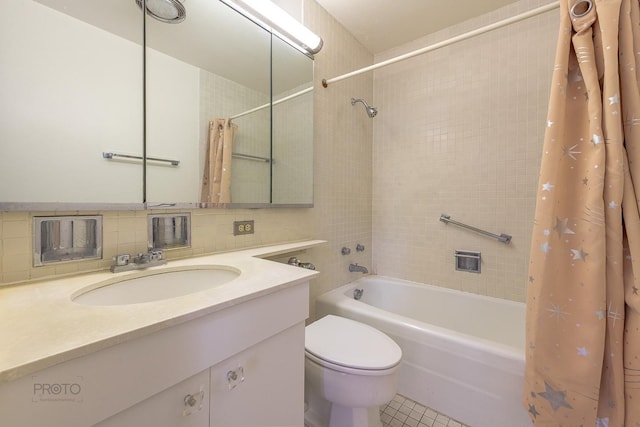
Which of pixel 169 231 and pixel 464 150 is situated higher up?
pixel 464 150

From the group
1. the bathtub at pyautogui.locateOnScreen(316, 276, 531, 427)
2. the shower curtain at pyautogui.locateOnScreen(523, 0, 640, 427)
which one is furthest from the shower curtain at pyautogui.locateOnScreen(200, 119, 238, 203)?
the shower curtain at pyautogui.locateOnScreen(523, 0, 640, 427)

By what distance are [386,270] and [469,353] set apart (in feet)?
3.31

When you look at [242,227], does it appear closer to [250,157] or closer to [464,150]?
[250,157]

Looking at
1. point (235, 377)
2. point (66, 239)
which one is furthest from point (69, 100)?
point (235, 377)

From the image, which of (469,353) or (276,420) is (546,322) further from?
(276,420)

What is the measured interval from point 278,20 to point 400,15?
0.92m

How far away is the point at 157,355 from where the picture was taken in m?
0.51

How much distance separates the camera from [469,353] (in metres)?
1.20

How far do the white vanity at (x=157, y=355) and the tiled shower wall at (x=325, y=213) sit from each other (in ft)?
0.52

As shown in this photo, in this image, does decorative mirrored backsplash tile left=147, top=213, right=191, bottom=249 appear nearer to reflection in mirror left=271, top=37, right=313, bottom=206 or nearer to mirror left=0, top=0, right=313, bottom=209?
mirror left=0, top=0, right=313, bottom=209

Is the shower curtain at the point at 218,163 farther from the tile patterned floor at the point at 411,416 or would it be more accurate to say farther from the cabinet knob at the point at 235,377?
the tile patterned floor at the point at 411,416

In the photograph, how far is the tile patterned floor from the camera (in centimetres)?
130

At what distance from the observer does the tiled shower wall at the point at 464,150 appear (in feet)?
5.28

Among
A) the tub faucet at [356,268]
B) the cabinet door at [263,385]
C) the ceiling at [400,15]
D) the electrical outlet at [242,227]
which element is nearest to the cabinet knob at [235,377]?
the cabinet door at [263,385]
